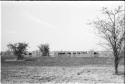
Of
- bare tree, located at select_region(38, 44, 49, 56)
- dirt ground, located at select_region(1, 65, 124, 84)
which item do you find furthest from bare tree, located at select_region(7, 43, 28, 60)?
dirt ground, located at select_region(1, 65, 124, 84)

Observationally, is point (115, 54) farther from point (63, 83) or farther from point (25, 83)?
point (25, 83)

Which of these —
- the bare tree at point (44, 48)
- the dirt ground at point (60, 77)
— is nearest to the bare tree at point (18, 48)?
the bare tree at point (44, 48)

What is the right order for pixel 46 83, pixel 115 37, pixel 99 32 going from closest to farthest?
pixel 46 83 < pixel 115 37 < pixel 99 32

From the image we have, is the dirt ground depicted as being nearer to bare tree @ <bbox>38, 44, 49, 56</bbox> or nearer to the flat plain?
the flat plain

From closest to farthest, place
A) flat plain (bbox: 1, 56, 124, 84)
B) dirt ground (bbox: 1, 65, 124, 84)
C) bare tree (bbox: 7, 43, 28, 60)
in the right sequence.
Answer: dirt ground (bbox: 1, 65, 124, 84) < flat plain (bbox: 1, 56, 124, 84) < bare tree (bbox: 7, 43, 28, 60)

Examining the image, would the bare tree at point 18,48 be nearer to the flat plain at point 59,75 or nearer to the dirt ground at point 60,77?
the flat plain at point 59,75

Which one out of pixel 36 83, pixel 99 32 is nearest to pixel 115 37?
pixel 99 32

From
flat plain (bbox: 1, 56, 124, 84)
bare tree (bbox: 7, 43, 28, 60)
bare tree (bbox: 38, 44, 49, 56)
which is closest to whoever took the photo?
flat plain (bbox: 1, 56, 124, 84)

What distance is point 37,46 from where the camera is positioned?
46.1 metres

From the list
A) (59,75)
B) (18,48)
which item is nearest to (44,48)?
(18,48)

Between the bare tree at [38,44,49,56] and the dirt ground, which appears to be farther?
the bare tree at [38,44,49,56]

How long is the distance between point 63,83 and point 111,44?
6339 mm

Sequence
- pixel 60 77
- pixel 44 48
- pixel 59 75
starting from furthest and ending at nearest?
1. pixel 44 48
2. pixel 59 75
3. pixel 60 77

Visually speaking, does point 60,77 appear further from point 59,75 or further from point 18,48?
point 18,48
